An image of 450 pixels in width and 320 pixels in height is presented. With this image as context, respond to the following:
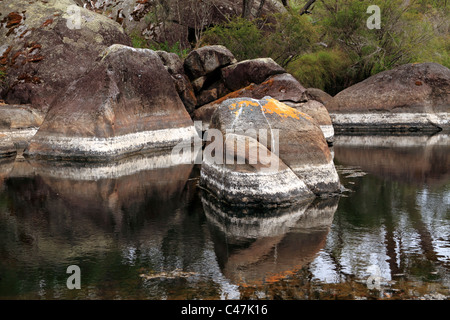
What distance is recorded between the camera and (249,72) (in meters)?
21.8

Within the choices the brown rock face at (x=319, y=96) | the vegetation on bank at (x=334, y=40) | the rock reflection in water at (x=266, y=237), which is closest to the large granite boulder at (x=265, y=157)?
the rock reflection in water at (x=266, y=237)

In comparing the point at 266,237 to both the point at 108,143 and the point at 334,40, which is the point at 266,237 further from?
the point at 334,40

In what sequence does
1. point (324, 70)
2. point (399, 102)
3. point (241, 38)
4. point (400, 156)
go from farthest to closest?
point (324, 70), point (241, 38), point (399, 102), point (400, 156)

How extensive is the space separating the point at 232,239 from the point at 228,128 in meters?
3.18

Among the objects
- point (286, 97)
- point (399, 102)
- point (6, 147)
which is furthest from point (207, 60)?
point (6, 147)

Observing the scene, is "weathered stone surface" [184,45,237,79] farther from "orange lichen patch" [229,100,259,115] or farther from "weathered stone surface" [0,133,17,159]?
"orange lichen patch" [229,100,259,115]

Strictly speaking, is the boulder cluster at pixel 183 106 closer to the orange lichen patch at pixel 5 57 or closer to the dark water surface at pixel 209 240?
the orange lichen patch at pixel 5 57

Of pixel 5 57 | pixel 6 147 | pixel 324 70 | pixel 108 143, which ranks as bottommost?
pixel 6 147

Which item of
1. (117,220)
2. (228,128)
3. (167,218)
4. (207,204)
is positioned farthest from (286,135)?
(117,220)

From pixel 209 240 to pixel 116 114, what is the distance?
8.77 m

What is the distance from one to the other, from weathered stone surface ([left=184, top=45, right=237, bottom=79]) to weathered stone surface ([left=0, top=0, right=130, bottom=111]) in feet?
11.3

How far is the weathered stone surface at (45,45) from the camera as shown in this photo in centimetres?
1923

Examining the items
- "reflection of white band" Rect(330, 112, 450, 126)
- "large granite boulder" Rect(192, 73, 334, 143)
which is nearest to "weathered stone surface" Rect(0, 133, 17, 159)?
"large granite boulder" Rect(192, 73, 334, 143)

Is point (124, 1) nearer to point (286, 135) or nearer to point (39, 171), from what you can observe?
point (39, 171)
